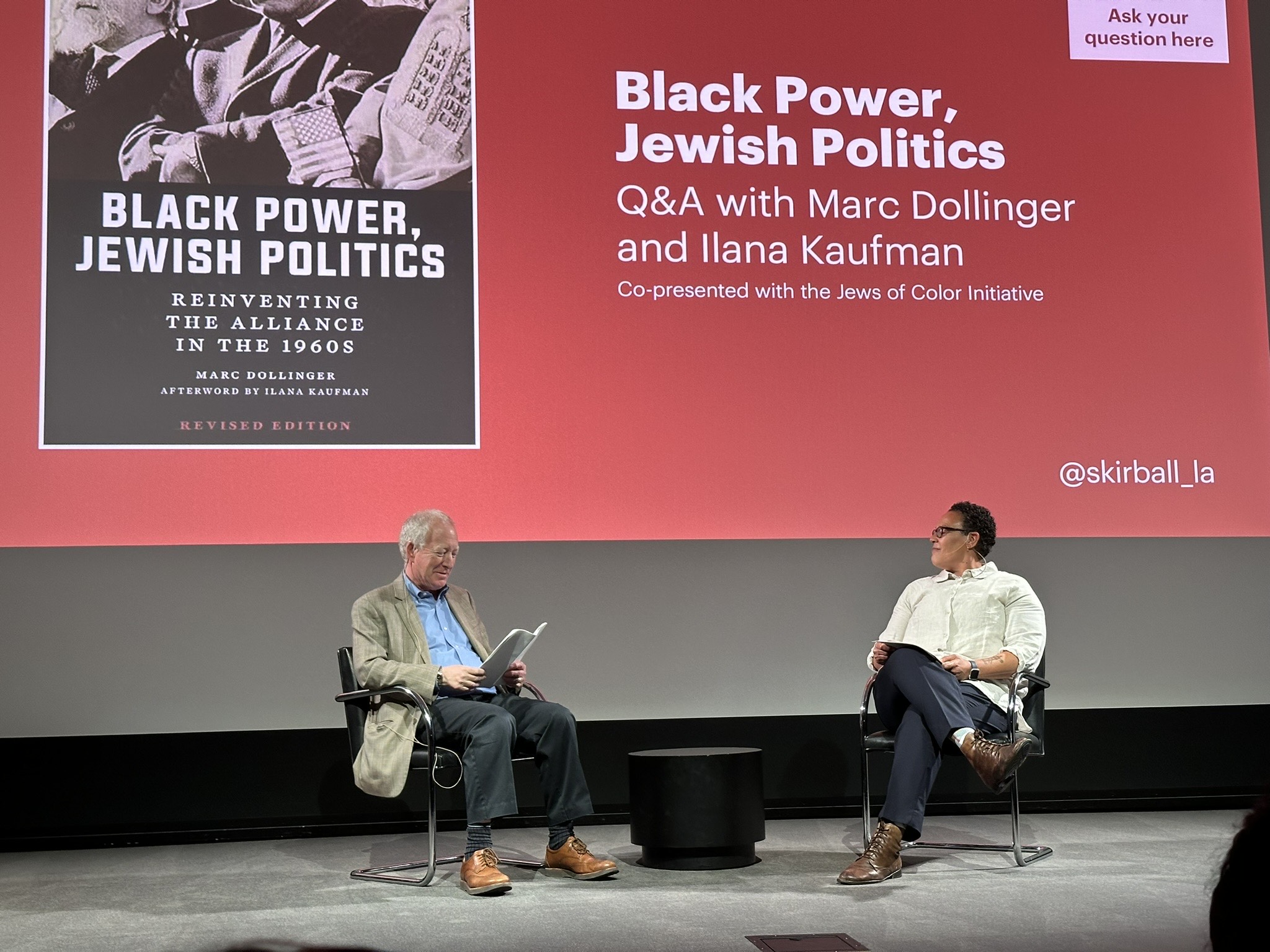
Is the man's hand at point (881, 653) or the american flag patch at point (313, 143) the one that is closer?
the man's hand at point (881, 653)

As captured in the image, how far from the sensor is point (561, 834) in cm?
349

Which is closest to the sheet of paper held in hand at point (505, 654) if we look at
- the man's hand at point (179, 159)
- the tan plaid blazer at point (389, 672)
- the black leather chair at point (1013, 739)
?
the tan plaid blazer at point (389, 672)

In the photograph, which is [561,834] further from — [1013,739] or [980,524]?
[980,524]

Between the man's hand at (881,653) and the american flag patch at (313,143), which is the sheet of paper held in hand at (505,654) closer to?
the man's hand at (881,653)

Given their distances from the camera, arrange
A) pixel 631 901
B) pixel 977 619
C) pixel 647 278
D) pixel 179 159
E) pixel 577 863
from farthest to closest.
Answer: pixel 647 278 → pixel 179 159 → pixel 977 619 → pixel 577 863 → pixel 631 901

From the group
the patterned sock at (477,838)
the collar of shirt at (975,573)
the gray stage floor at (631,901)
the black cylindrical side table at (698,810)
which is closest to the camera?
the gray stage floor at (631,901)

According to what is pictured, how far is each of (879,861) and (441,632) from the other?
1.32 meters

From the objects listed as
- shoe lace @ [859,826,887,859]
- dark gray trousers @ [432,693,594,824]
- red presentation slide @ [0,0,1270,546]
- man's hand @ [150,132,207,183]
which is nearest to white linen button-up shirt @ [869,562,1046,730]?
red presentation slide @ [0,0,1270,546]

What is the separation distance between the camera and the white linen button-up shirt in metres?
3.75

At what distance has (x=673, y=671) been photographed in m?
4.51

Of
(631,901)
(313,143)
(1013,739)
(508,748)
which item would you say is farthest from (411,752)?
(313,143)

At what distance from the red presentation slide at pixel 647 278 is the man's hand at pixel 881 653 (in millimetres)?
715

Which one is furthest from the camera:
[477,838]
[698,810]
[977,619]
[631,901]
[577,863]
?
[977,619]

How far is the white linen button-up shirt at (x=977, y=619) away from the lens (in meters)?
3.75
